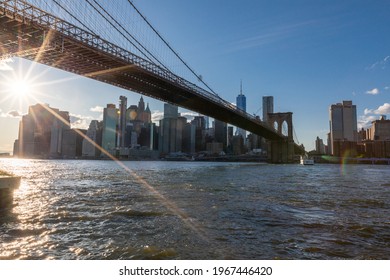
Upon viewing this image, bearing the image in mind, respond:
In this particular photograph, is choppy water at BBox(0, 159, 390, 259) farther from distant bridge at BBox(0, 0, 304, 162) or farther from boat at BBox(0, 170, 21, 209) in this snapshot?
distant bridge at BBox(0, 0, 304, 162)

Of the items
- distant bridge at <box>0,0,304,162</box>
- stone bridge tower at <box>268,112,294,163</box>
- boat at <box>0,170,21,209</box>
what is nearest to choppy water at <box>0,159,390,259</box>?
boat at <box>0,170,21,209</box>

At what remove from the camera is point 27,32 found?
26750mm

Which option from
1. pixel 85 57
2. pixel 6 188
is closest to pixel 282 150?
pixel 85 57

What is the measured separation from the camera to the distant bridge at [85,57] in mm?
25397

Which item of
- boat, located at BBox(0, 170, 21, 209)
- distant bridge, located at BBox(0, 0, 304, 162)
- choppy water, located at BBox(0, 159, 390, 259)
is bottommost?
choppy water, located at BBox(0, 159, 390, 259)

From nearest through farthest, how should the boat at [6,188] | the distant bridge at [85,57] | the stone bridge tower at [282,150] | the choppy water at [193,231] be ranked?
the choppy water at [193,231] → the boat at [6,188] → the distant bridge at [85,57] → the stone bridge tower at [282,150]

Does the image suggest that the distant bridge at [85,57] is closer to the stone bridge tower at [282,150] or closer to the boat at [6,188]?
the boat at [6,188]

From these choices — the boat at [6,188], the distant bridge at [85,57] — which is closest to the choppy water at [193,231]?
the boat at [6,188]

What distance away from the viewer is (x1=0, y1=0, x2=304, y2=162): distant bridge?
25.4 metres

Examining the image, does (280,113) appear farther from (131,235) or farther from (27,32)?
(131,235)

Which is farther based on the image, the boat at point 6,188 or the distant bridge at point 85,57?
the distant bridge at point 85,57

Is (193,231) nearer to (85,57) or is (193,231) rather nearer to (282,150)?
(85,57)

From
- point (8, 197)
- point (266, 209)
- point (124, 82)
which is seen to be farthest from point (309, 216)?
point (124, 82)
